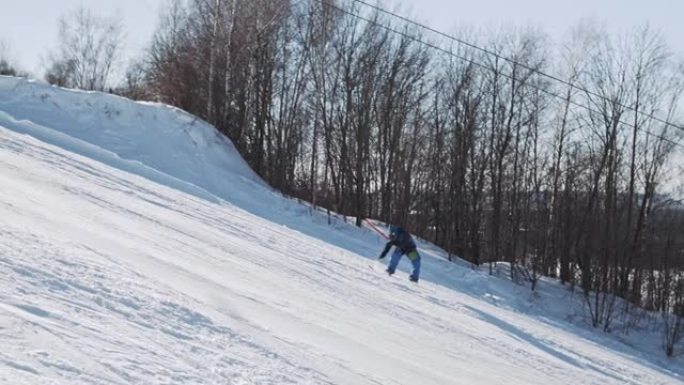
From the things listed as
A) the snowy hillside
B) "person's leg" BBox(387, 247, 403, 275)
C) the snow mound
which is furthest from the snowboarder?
the snow mound

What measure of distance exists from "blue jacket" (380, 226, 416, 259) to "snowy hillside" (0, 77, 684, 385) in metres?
0.79

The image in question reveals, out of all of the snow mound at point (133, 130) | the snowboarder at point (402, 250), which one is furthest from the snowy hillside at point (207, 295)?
the snowboarder at point (402, 250)

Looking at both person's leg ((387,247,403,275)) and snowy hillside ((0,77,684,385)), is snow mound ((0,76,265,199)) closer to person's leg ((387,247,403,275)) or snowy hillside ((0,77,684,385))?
snowy hillside ((0,77,684,385))

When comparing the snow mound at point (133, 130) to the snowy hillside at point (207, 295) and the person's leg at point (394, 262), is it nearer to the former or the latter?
the snowy hillside at point (207, 295)

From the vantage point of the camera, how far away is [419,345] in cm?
1022

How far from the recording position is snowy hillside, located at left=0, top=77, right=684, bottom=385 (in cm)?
600

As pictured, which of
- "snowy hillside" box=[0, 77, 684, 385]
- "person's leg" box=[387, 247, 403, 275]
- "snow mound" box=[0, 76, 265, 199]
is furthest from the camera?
"snow mound" box=[0, 76, 265, 199]

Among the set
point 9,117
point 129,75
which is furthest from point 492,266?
point 129,75

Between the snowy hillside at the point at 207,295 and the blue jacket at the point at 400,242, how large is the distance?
31.1 inches

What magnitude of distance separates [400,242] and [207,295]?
9.21m

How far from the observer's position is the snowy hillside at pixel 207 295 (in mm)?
5996

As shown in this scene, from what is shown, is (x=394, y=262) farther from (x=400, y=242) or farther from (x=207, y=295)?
(x=207, y=295)

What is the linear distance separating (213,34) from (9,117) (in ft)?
36.9

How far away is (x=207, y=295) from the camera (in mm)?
8883
